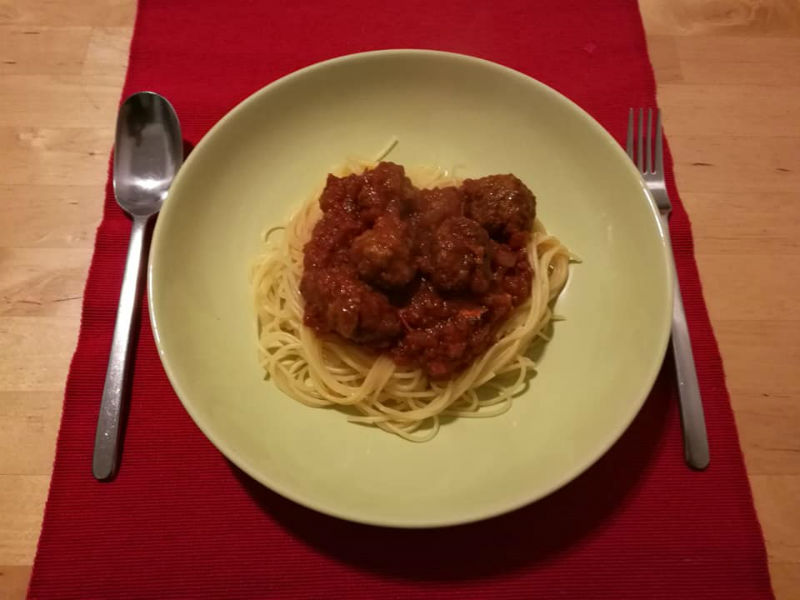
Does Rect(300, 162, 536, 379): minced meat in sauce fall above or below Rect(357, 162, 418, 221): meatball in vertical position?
below

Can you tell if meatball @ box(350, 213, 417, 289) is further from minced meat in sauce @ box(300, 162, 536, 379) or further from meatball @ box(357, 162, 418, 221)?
meatball @ box(357, 162, 418, 221)

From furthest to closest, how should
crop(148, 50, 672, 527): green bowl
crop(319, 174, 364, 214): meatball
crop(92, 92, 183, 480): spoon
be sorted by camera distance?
crop(319, 174, 364, 214): meatball
crop(92, 92, 183, 480): spoon
crop(148, 50, 672, 527): green bowl

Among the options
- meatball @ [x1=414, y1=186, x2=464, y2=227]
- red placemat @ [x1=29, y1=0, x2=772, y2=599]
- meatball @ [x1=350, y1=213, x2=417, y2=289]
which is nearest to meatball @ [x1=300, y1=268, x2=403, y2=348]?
meatball @ [x1=350, y1=213, x2=417, y2=289]

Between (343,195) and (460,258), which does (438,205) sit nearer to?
(460,258)

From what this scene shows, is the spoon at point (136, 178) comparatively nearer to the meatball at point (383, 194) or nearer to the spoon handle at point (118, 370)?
the spoon handle at point (118, 370)

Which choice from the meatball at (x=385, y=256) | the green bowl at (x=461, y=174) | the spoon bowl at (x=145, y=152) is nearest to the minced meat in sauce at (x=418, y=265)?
the meatball at (x=385, y=256)

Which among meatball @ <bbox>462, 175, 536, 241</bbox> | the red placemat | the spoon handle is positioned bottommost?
the red placemat
